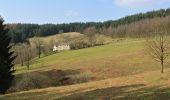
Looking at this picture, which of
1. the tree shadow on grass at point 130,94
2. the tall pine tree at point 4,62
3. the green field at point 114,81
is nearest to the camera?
the tree shadow on grass at point 130,94

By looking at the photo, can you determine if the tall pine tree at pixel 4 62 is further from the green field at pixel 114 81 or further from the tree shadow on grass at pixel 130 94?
the tree shadow on grass at pixel 130 94

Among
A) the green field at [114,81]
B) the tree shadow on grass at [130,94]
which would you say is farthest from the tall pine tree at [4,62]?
the tree shadow on grass at [130,94]

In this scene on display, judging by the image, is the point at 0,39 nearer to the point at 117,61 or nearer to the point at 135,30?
the point at 117,61

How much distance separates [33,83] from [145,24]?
134 metres

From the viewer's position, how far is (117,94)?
2361cm

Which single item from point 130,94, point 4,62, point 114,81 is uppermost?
point 4,62

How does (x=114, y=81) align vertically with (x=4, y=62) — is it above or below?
below

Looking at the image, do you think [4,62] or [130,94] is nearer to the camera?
[130,94]

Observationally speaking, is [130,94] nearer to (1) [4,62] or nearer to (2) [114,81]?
(2) [114,81]

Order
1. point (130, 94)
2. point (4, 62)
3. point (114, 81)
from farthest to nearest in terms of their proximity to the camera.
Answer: point (4, 62)
point (114, 81)
point (130, 94)

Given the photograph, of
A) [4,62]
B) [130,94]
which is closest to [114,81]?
[130,94]

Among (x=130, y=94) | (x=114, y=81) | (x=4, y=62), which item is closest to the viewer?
(x=130, y=94)

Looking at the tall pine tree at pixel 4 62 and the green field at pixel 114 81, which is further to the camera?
the tall pine tree at pixel 4 62

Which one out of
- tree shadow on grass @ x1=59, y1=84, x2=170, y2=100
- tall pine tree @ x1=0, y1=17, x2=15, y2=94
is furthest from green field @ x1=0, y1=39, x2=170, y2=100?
tall pine tree @ x1=0, y1=17, x2=15, y2=94
